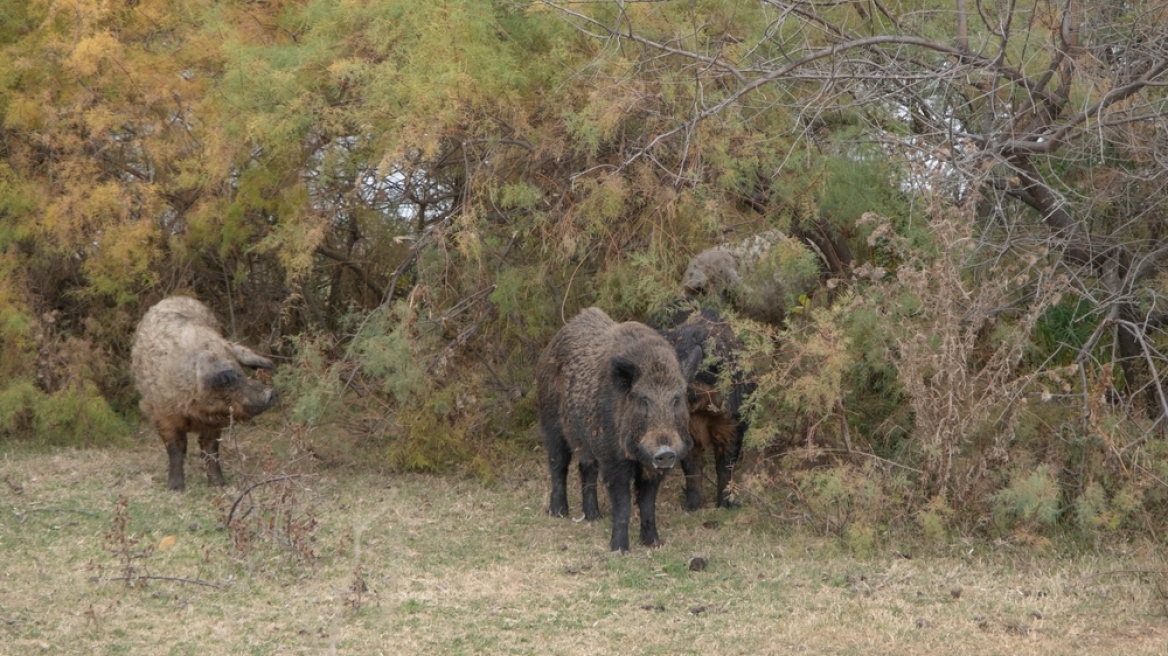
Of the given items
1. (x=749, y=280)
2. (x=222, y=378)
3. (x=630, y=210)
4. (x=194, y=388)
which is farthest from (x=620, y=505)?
(x=194, y=388)

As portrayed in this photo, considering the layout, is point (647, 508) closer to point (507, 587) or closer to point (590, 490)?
point (590, 490)

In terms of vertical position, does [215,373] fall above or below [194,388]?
above

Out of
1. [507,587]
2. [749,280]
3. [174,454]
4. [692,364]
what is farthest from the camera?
[174,454]

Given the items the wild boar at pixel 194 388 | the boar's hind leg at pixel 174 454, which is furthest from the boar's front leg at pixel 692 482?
the boar's hind leg at pixel 174 454

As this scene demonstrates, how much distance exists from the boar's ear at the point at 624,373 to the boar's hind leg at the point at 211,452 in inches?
135

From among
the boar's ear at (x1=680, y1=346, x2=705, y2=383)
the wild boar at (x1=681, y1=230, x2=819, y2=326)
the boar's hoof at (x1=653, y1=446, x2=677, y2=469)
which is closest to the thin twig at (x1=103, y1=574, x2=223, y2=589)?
the boar's hoof at (x1=653, y1=446, x2=677, y2=469)

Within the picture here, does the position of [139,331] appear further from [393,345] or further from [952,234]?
[952,234]

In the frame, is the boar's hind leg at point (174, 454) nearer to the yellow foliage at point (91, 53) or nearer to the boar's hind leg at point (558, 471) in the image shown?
the boar's hind leg at point (558, 471)

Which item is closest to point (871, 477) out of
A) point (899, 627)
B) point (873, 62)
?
point (899, 627)

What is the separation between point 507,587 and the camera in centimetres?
745

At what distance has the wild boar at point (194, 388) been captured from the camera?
9.94 metres

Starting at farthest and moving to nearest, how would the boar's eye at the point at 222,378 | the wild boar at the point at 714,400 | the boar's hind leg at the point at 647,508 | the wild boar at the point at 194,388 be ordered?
the wild boar at the point at 194,388
the boar's eye at the point at 222,378
the wild boar at the point at 714,400
the boar's hind leg at the point at 647,508

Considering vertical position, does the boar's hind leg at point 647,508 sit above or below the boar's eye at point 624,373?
below

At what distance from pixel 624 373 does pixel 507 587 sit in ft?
5.08
